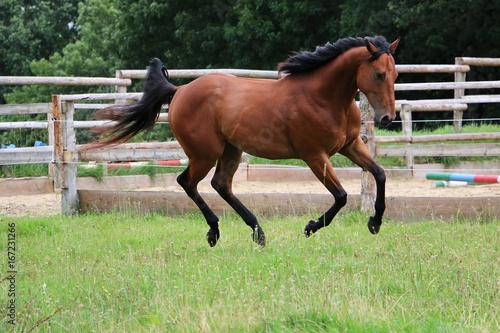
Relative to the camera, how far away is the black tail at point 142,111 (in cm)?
872

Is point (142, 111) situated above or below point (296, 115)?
below

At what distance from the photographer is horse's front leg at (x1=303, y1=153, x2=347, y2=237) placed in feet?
24.4

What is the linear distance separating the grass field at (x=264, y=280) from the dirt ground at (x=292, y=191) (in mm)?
2412

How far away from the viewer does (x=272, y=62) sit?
29.0 meters

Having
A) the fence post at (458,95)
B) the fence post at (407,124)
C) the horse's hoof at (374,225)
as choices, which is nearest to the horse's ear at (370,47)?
the horse's hoof at (374,225)

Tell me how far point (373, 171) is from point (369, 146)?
2.41 m

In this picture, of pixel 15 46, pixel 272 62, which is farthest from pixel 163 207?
pixel 15 46

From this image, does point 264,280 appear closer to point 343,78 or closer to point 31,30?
point 343,78

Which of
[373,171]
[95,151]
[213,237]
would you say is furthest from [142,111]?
[373,171]

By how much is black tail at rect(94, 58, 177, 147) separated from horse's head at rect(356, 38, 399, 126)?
231 centimetres

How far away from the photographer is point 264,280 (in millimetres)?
5785

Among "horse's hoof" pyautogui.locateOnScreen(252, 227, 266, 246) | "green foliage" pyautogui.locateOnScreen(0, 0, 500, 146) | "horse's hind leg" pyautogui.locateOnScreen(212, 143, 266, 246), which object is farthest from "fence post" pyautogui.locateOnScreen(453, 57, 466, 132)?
"horse's hoof" pyautogui.locateOnScreen(252, 227, 266, 246)

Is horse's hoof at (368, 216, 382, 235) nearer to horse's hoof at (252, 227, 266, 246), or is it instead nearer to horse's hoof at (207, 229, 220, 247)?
horse's hoof at (252, 227, 266, 246)

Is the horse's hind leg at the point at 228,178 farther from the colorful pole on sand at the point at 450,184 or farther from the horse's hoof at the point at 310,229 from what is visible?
the colorful pole on sand at the point at 450,184
